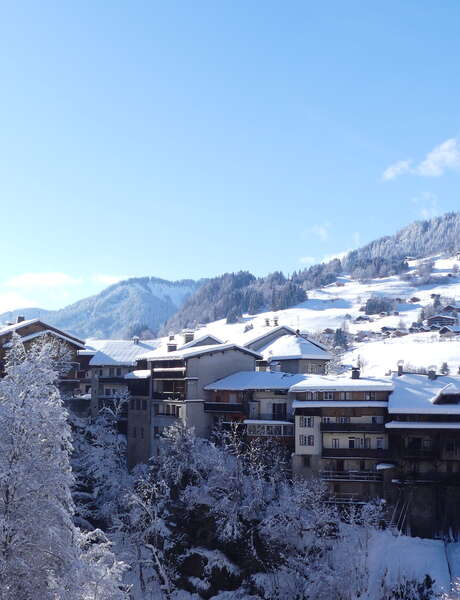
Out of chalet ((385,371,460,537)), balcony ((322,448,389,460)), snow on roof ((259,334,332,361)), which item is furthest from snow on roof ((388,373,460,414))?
snow on roof ((259,334,332,361))

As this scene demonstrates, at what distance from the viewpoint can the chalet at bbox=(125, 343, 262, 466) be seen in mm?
65438

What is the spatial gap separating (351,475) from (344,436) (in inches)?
130

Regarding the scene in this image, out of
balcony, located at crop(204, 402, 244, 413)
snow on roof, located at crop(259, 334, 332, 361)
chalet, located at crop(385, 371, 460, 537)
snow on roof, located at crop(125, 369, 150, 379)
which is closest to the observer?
chalet, located at crop(385, 371, 460, 537)

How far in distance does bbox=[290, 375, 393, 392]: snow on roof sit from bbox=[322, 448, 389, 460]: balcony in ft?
16.5

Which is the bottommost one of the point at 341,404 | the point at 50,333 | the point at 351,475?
the point at 351,475

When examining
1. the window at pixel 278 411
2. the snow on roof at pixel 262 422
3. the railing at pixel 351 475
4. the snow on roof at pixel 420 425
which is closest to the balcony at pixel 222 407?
the snow on roof at pixel 262 422

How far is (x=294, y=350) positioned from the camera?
75.3m

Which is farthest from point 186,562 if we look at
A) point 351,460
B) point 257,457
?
point 351,460

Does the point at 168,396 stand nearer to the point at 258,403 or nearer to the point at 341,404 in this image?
the point at 258,403

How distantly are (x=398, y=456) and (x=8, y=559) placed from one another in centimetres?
3721

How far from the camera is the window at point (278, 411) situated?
61.1m

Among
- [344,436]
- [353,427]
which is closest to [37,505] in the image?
[353,427]

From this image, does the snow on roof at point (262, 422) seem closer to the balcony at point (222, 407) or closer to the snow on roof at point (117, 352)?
the balcony at point (222, 407)

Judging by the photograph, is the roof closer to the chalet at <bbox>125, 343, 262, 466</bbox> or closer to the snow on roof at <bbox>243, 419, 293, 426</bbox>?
the chalet at <bbox>125, 343, 262, 466</bbox>
